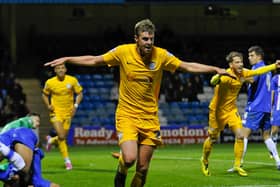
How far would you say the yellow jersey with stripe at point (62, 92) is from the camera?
691 inches

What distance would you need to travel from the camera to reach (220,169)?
1588 cm

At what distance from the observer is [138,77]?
33.7 feet

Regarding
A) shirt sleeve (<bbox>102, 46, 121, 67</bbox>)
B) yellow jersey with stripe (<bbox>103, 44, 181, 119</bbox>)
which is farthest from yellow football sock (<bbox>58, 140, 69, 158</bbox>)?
shirt sleeve (<bbox>102, 46, 121, 67</bbox>)

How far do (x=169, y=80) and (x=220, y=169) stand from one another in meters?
17.4

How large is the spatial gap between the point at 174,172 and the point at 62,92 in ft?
12.1

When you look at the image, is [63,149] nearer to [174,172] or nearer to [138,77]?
[174,172]

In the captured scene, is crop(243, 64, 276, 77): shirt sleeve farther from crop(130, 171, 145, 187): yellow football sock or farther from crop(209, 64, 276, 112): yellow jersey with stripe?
crop(130, 171, 145, 187): yellow football sock

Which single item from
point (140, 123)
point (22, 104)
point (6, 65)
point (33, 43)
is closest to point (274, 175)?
point (140, 123)

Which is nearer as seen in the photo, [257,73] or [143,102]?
[143,102]

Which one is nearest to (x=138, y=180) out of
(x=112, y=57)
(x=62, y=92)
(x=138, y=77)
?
(x=138, y=77)

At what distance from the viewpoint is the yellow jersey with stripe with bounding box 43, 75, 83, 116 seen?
691 inches

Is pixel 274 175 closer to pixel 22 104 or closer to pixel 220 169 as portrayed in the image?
pixel 220 169

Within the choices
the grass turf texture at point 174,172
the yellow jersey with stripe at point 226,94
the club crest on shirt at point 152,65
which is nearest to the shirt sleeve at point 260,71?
the yellow jersey with stripe at point 226,94

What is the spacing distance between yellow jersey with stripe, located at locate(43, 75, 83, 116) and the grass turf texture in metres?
1.33
